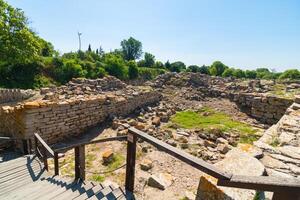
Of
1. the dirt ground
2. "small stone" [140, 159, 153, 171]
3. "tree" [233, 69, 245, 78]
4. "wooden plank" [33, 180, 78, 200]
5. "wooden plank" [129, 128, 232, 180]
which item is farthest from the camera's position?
"tree" [233, 69, 245, 78]

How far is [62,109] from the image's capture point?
22.8 feet

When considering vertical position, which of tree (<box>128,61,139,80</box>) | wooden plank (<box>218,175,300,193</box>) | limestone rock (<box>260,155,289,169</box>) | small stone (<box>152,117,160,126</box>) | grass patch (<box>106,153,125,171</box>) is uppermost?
tree (<box>128,61,139,80</box>)

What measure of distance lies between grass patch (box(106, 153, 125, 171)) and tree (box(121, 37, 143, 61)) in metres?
47.5

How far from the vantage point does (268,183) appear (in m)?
1.19

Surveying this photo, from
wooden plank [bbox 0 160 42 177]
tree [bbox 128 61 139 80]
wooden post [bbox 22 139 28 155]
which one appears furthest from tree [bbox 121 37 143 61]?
wooden plank [bbox 0 160 42 177]

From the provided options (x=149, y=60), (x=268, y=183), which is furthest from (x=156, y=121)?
(x=149, y=60)

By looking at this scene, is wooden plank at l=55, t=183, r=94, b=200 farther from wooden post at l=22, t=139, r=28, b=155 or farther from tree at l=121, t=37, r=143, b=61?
tree at l=121, t=37, r=143, b=61

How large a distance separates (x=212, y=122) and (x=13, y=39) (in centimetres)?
1455

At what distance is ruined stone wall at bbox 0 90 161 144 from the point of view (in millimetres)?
6080

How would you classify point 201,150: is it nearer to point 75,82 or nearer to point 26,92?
point 75,82

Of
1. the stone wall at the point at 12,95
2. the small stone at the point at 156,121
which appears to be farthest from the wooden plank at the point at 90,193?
the stone wall at the point at 12,95

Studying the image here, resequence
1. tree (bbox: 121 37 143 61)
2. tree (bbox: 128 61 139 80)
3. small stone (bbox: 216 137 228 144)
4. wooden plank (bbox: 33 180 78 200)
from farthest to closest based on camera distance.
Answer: tree (bbox: 121 37 143 61) → tree (bbox: 128 61 139 80) → small stone (bbox: 216 137 228 144) → wooden plank (bbox: 33 180 78 200)

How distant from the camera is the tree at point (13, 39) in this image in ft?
45.2

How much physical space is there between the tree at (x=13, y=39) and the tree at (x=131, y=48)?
36.8 meters
